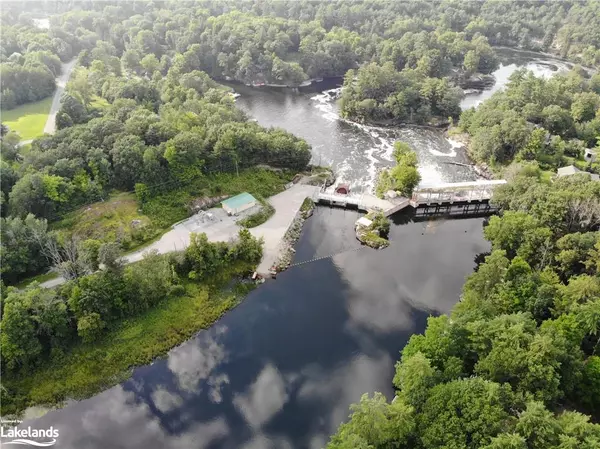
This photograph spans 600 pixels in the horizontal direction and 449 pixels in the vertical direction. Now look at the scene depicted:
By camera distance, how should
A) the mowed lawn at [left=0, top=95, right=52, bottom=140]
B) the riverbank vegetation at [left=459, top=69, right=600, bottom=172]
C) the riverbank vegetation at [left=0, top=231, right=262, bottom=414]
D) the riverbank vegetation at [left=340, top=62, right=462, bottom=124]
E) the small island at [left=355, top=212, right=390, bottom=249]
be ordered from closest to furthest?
the riverbank vegetation at [left=0, top=231, right=262, bottom=414] < the small island at [left=355, top=212, right=390, bottom=249] < the riverbank vegetation at [left=459, top=69, right=600, bottom=172] < the mowed lawn at [left=0, top=95, right=52, bottom=140] < the riverbank vegetation at [left=340, top=62, right=462, bottom=124]

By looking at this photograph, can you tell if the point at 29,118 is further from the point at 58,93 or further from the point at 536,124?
the point at 536,124

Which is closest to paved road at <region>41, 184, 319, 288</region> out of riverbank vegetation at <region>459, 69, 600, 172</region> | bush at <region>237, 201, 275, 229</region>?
bush at <region>237, 201, 275, 229</region>

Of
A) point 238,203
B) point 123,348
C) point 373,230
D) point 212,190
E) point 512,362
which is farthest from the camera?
point 212,190

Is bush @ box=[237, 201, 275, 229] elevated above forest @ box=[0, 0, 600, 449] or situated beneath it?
situated beneath

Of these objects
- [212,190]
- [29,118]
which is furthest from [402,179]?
[29,118]

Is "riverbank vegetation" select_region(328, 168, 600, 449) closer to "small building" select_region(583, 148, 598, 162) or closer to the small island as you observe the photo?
the small island

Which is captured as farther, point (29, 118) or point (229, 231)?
point (29, 118)

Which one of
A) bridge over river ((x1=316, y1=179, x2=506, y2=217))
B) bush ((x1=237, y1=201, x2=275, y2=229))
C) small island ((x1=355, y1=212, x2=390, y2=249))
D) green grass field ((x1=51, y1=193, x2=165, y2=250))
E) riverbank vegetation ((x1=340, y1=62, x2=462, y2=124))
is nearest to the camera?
green grass field ((x1=51, y1=193, x2=165, y2=250))

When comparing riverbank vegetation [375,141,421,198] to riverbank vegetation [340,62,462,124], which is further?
riverbank vegetation [340,62,462,124]
